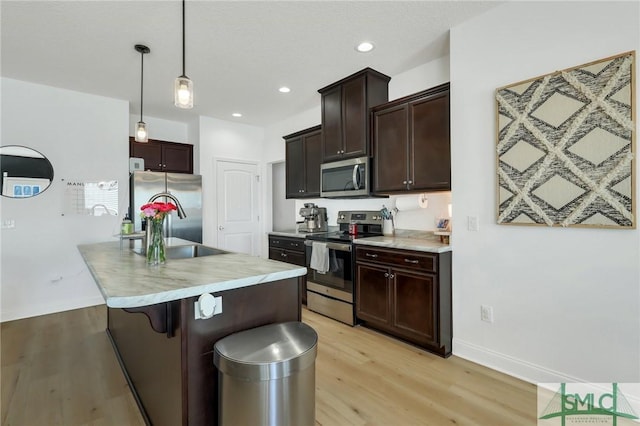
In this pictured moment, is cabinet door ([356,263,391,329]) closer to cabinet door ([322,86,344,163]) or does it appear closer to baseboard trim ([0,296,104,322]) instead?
cabinet door ([322,86,344,163])

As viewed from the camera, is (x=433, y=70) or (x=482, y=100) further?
(x=433, y=70)

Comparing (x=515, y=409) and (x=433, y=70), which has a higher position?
(x=433, y=70)

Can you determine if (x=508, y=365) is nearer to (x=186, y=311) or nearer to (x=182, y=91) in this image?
(x=186, y=311)

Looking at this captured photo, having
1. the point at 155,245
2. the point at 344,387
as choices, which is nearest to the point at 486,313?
the point at 344,387

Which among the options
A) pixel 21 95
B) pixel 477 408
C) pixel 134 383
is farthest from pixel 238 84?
pixel 477 408

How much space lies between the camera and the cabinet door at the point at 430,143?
269 centimetres

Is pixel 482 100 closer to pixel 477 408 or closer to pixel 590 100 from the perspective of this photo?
pixel 590 100

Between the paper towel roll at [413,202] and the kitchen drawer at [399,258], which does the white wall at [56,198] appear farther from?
the paper towel roll at [413,202]

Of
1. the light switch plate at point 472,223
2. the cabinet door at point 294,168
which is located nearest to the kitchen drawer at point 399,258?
the light switch plate at point 472,223

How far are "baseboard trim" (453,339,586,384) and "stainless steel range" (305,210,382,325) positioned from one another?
3.52ft

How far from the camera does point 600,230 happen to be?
1.89m

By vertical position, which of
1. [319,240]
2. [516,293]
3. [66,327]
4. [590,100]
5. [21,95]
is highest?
[21,95]

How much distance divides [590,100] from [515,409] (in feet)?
6.31

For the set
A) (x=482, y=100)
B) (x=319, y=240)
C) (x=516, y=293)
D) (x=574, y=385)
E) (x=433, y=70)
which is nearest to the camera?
(x=574, y=385)
